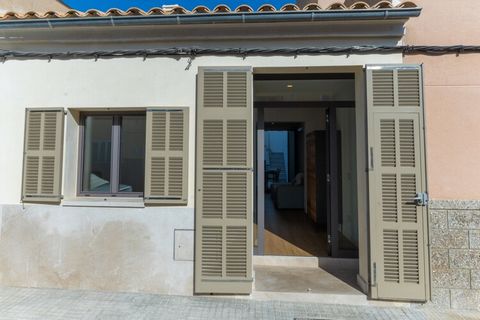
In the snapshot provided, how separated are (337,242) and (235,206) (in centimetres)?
224

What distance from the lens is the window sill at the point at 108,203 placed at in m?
4.32

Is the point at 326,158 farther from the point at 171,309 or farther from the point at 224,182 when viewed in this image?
the point at 171,309

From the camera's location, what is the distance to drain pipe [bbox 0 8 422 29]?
154 inches

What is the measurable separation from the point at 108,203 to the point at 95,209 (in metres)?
0.22

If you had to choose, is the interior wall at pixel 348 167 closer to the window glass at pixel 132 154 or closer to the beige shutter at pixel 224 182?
the beige shutter at pixel 224 182

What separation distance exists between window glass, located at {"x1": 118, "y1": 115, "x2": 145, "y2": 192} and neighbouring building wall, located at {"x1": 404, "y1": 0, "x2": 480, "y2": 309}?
420 centimetres

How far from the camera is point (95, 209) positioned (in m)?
4.36

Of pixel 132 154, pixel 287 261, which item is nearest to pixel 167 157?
pixel 132 154

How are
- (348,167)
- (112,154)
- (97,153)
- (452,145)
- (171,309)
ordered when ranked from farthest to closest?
(348,167) < (97,153) < (112,154) < (452,145) < (171,309)

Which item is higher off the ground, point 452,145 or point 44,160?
point 452,145

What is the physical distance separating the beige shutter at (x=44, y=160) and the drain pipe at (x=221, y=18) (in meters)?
1.30

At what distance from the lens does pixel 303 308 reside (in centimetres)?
388

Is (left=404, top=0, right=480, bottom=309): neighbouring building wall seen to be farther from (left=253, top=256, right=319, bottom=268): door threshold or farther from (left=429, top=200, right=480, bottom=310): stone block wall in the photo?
(left=253, top=256, right=319, bottom=268): door threshold

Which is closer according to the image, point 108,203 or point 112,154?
point 108,203
